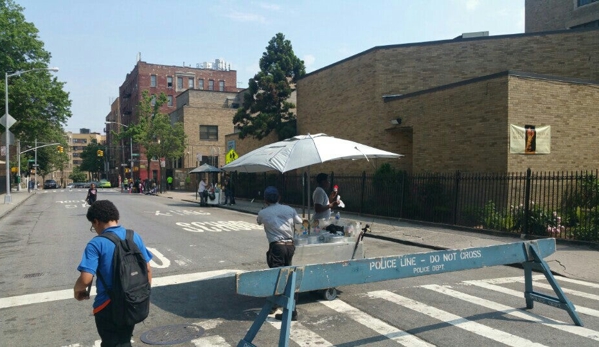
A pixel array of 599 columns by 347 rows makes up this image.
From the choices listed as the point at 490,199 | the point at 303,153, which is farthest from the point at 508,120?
the point at 303,153

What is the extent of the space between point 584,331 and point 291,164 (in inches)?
174

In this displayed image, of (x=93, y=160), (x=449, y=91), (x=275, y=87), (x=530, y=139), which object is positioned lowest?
(x=530, y=139)

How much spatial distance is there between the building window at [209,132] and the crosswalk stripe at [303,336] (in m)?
51.2

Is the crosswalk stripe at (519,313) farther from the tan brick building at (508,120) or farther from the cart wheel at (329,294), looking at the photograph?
the tan brick building at (508,120)

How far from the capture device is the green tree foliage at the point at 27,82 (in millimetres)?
38156

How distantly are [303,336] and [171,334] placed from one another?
155cm

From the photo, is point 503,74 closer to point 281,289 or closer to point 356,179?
point 356,179

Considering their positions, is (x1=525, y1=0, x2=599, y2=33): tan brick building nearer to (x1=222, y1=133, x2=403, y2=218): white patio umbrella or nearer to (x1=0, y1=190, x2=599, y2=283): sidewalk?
(x1=0, y1=190, x2=599, y2=283): sidewalk

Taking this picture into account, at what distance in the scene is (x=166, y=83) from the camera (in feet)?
241

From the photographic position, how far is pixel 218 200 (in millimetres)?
28734

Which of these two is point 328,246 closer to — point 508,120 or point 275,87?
point 508,120

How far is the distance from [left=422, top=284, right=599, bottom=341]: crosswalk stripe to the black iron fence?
3467mm

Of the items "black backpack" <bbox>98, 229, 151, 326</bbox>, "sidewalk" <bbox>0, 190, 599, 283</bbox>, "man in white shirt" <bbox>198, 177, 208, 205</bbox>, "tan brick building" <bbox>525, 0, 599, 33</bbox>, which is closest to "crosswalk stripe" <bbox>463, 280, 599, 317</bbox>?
"sidewalk" <bbox>0, 190, 599, 283</bbox>

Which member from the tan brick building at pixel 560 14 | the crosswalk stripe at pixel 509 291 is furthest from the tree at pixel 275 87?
the crosswalk stripe at pixel 509 291
